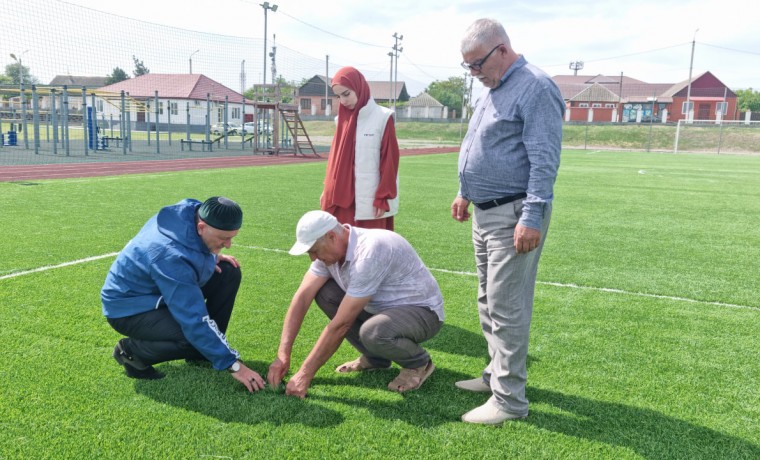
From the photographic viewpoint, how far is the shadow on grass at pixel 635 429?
104 inches

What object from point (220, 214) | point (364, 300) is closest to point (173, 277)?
point (220, 214)

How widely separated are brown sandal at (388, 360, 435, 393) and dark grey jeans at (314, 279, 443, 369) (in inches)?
1.6

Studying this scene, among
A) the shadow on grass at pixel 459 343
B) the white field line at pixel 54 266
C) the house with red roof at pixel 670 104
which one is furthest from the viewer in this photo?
the house with red roof at pixel 670 104

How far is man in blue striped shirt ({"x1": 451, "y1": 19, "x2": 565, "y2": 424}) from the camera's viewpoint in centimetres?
254

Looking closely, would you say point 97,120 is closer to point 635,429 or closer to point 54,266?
point 54,266

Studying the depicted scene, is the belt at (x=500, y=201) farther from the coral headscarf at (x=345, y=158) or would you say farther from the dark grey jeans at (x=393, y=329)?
the coral headscarf at (x=345, y=158)

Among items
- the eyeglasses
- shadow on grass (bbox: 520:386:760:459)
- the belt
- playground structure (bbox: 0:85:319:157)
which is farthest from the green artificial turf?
playground structure (bbox: 0:85:319:157)

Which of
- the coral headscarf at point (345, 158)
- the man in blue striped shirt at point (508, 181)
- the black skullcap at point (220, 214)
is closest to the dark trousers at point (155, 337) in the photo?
the black skullcap at point (220, 214)

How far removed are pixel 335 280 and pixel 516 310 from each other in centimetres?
103

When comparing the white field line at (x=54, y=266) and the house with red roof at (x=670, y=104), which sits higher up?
the house with red roof at (x=670, y=104)

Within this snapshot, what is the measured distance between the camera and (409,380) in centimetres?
321

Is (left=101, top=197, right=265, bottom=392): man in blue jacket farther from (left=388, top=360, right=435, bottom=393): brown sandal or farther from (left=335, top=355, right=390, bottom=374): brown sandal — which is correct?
(left=388, top=360, right=435, bottom=393): brown sandal

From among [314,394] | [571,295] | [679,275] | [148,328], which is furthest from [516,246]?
[679,275]

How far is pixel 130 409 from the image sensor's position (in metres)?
2.83
